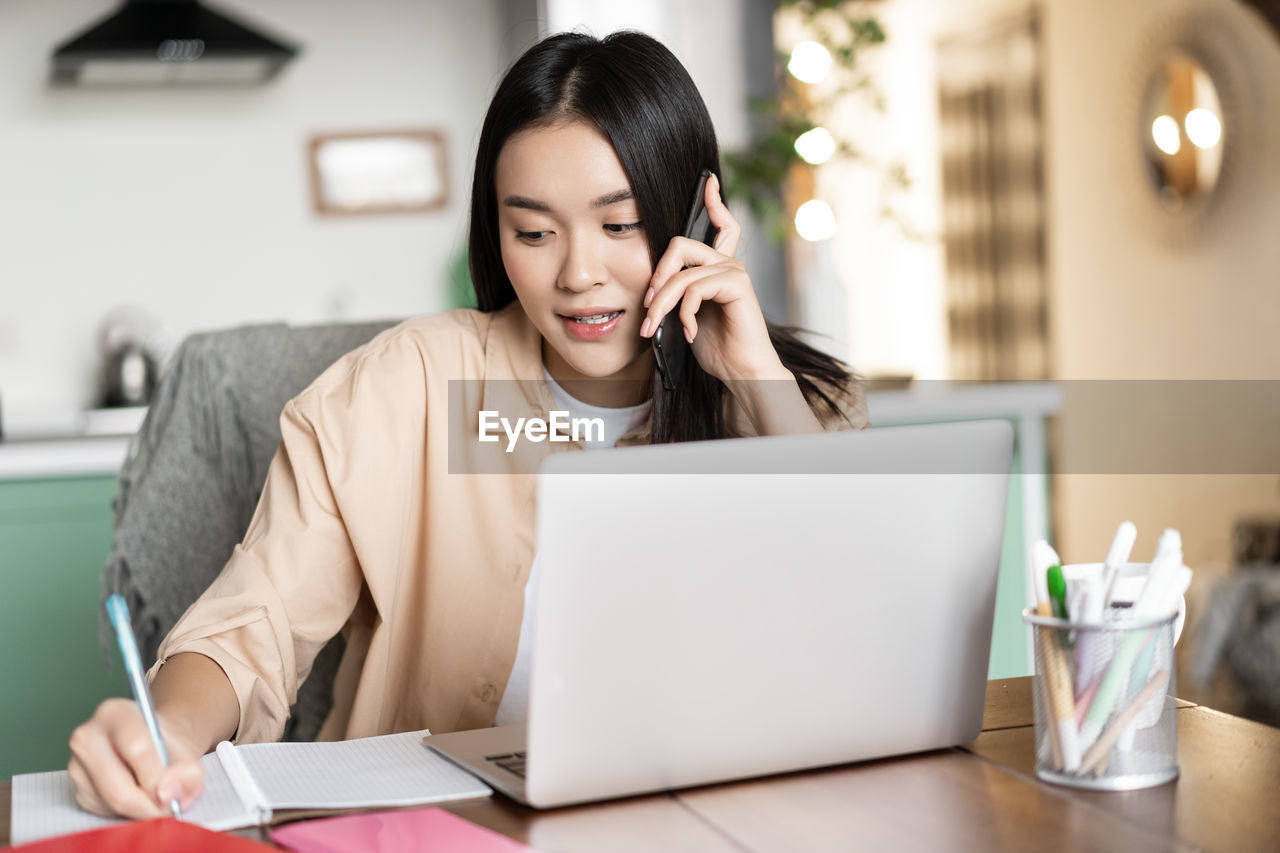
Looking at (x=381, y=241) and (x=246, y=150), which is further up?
(x=246, y=150)

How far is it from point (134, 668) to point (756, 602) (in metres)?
0.37

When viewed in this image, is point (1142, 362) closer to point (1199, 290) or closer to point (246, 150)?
point (1199, 290)

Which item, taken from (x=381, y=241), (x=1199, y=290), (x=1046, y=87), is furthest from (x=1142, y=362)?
(x=381, y=241)

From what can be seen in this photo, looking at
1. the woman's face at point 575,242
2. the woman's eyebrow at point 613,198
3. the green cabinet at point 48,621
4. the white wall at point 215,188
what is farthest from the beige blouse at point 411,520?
the white wall at point 215,188

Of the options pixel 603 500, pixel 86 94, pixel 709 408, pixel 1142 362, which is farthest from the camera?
pixel 1142 362

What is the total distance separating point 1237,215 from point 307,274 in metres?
2.98

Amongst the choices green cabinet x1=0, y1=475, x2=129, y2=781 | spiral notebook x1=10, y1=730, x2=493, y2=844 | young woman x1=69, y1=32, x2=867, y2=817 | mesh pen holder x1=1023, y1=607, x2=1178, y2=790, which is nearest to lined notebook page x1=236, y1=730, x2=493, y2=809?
spiral notebook x1=10, y1=730, x2=493, y2=844

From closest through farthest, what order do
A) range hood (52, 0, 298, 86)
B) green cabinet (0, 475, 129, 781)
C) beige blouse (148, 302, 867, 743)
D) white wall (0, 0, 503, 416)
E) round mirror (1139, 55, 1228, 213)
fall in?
beige blouse (148, 302, 867, 743) < green cabinet (0, 475, 129, 781) < range hood (52, 0, 298, 86) < white wall (0, 0, 503, 416) < round mirror (1139, 55, 1228, 213)

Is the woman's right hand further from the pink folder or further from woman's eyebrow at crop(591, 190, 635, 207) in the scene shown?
woman's eyebrow at crop(591, 190, 635, 207)

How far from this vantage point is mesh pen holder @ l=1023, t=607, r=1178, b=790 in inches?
29.8

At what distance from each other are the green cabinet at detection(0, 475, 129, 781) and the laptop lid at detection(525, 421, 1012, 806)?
153 centimetres

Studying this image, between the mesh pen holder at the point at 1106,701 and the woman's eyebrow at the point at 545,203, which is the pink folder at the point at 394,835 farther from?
the woman's eyebrow at the point at 545,203

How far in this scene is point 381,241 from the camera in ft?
13.8

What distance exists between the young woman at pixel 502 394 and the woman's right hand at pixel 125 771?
0.29 m
